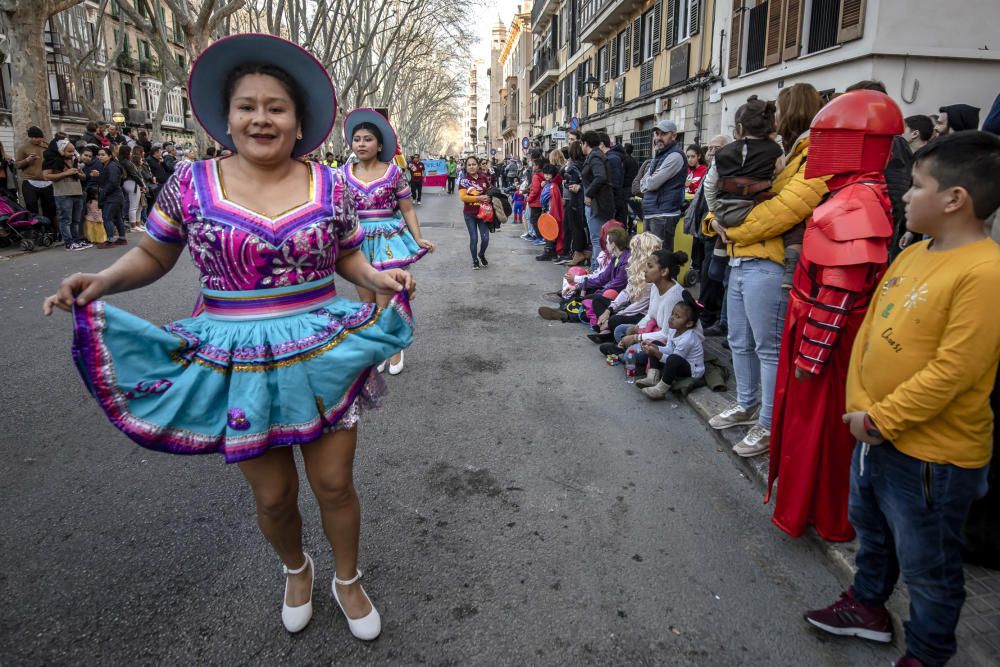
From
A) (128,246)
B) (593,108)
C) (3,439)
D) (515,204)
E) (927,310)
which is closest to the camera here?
(927,310)

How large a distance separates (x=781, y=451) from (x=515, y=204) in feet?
60.5

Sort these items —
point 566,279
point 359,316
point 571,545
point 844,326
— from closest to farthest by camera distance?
1. point 359,316
2. point 844,326
3. point 571,545
4. point 566,279

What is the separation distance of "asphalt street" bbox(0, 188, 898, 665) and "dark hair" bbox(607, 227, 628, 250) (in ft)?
9.70

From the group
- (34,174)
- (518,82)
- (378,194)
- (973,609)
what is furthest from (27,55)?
(518,82)

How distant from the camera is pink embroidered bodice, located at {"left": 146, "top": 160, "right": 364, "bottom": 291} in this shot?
2.13 metres

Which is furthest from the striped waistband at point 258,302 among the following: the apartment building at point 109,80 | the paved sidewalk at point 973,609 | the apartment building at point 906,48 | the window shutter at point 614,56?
the apartment building at point 109,80

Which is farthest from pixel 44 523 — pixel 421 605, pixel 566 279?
Answer: pixel 566 279

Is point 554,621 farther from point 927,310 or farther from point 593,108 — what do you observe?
point 593,108

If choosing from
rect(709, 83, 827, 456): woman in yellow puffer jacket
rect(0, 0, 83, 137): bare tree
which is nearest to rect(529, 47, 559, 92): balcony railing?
rect(0, 0, 83, 137): bare tree

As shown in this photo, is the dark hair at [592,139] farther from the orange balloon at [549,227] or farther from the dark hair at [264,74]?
the dark hair at [264,74]

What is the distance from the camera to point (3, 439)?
13.5 ft

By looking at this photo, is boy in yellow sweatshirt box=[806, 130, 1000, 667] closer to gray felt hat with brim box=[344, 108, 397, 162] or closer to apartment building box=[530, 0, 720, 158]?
gray felt hat with brim box=[344, 108, 397, 162]

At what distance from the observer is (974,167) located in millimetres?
1915

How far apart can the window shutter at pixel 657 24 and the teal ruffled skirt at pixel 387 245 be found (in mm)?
17912
